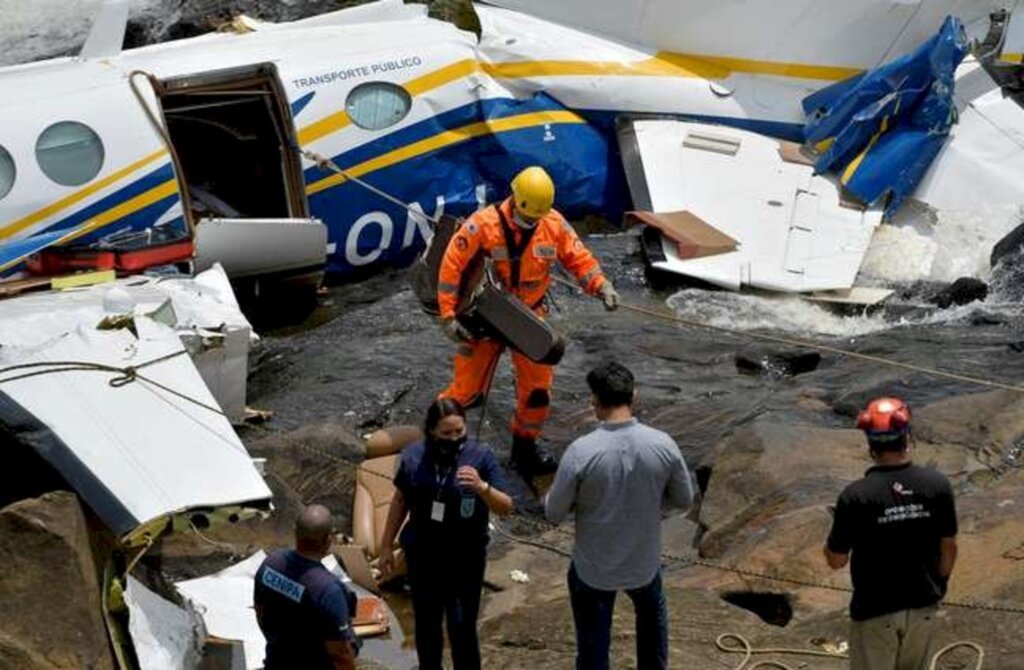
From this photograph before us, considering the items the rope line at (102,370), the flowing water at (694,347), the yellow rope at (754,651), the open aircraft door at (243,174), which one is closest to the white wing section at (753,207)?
the flowing water at (694,347)

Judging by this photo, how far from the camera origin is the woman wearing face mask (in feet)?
17.5

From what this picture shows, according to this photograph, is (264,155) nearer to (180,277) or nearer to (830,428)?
(180,277)

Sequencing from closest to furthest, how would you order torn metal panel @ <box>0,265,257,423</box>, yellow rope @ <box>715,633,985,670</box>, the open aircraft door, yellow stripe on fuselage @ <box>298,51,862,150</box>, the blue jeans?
the blue jeans → yellow rope @ <box>715,633,985,670</box> → torn metal panel @ <box>0,265,257,423</box> → the open aircraft door → yellow stripe on fuselage @ <box>298,51,862,150</box>

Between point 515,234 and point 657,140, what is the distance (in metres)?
4.96

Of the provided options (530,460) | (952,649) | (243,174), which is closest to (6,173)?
(243,174)

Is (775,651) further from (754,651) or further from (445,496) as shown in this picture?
(445,496)

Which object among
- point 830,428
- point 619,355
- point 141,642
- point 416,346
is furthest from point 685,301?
point 141,642

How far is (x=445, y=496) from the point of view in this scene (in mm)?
5355

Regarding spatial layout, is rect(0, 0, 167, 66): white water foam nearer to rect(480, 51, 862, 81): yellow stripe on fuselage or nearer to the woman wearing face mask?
A: rect(480, 51, 862, 81): yellow stripe on fuselage

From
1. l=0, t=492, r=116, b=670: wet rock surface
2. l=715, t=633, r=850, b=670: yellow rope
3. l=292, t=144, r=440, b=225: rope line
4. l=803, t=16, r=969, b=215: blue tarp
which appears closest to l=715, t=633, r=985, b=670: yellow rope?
l=715, t=633, r=850, b=670: yellow rope

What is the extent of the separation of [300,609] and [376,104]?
7.64 meters

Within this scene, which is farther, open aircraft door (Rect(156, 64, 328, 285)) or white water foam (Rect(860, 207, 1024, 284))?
white water foam (Rect(860, 207, 1024, 284))

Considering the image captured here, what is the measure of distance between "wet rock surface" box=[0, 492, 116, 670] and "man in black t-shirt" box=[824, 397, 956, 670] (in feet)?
8.44

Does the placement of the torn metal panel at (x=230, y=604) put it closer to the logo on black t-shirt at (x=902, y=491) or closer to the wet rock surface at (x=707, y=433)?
the wet rock surface at (x=707, y=433)
